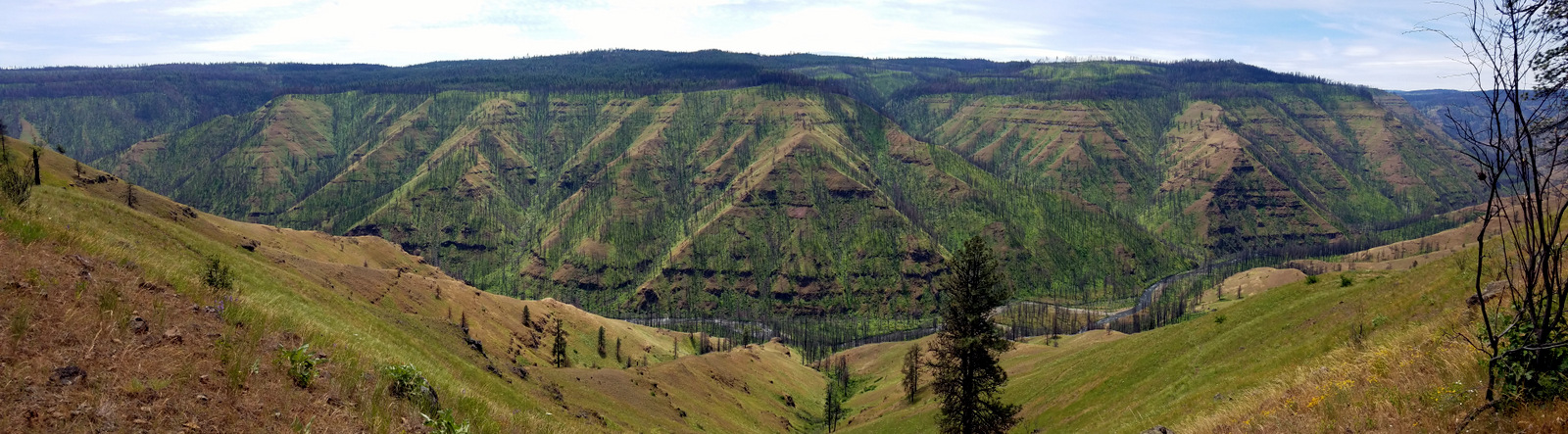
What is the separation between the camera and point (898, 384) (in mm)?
154375

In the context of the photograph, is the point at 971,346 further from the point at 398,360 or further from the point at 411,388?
the point at 411,388

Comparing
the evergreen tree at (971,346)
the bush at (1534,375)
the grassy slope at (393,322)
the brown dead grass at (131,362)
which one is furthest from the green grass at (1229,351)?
the brown dead grass at (131,362)

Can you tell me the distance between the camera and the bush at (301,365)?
13.8 metres

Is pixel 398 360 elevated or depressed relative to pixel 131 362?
depressed

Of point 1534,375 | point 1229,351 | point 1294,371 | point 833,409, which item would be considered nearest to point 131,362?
point 1534,375

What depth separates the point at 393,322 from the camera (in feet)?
169

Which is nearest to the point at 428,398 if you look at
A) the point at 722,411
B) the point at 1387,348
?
the point at 1387,348

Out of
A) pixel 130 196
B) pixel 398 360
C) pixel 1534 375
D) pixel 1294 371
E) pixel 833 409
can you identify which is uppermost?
pixel 1534 375

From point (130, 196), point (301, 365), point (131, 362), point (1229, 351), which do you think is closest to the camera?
point (131, 362)

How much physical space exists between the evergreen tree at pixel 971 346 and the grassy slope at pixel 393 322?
20.6 metres

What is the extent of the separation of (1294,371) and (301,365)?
32.0m

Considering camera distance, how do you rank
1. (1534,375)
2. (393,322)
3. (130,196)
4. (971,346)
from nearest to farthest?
(1534,375) < (971,346) < (393,322) < (130,196)

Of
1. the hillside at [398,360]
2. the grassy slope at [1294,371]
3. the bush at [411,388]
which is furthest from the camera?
the grassy slope at [1294,371]

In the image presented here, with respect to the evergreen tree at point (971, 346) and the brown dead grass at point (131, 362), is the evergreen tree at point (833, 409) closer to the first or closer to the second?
the evergreen tree at point (971, 346)
